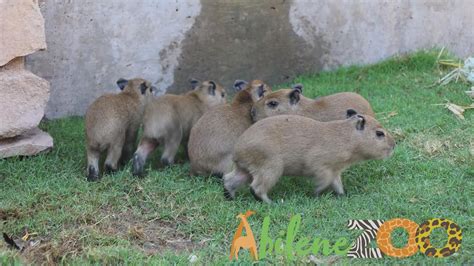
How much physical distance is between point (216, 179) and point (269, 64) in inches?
110

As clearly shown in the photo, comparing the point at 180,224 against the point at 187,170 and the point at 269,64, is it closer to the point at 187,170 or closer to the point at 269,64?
the point at 187,170

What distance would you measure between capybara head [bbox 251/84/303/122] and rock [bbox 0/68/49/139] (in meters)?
1.84

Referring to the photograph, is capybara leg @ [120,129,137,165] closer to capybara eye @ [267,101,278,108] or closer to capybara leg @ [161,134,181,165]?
capybara leg @ [161,134,181,165]

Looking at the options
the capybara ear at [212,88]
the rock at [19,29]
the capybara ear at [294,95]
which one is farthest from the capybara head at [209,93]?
the rock at [19,29]

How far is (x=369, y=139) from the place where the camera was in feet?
21.4

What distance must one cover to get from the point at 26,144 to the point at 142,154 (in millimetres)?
999

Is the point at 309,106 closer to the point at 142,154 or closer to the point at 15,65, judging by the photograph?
the point at 142,154

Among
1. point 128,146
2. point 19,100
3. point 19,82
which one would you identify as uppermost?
point 19,82

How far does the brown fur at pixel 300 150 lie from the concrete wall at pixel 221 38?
8.73 ft

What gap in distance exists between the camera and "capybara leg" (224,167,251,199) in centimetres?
638

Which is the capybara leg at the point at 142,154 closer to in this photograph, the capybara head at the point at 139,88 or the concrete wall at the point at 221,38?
the capybara head at the point at 139,88

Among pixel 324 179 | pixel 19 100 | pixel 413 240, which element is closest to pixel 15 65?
pixel 19 100

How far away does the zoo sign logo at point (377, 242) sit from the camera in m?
4.86

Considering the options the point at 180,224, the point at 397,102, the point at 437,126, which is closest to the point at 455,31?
the point at 397,102
